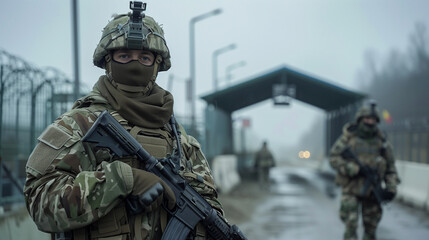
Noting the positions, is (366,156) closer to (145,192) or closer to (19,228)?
(19,228)

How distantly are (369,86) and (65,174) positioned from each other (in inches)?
2507

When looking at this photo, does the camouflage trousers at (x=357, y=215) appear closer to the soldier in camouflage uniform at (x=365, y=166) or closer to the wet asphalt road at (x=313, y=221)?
the soldier in camouflage uniform at (x=365, y=166)

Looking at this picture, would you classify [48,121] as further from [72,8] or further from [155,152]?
[155,152]

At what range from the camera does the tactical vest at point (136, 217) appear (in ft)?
8.30

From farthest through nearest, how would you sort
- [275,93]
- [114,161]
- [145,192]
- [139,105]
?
[275,93] → [139,105] → [114,161] → [145,192]

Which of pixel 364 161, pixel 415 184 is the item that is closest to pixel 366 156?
pixel 364 161

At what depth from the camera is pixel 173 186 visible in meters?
2.71

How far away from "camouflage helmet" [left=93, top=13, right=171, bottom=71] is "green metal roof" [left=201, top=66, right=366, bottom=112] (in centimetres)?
1559

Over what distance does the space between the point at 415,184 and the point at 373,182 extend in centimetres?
625

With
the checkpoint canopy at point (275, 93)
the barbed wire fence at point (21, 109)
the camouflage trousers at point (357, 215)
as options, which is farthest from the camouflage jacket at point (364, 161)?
the checkpoint canopy at point (275, 93)

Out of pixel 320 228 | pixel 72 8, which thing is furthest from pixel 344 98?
pixel 72 8

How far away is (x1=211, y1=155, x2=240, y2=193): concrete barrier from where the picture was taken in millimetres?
14438

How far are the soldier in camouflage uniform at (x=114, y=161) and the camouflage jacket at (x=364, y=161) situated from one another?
4360mm

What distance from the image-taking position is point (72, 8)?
31.8 ft
